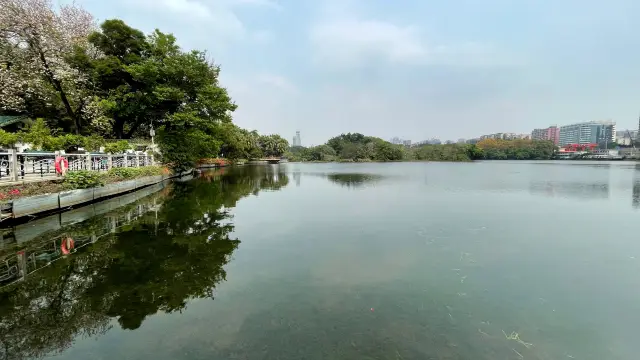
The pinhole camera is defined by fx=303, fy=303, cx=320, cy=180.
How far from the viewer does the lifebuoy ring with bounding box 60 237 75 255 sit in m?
6.09

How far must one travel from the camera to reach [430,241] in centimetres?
673

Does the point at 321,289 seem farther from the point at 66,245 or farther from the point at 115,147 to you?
the point at 115,147

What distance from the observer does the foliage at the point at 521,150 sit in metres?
80.5

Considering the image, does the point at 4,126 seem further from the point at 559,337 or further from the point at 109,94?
the point at 559,337

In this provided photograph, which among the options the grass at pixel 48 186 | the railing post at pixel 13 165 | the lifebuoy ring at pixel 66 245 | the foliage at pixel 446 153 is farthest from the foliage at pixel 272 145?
the lifebuoy ring at pixel 66 245

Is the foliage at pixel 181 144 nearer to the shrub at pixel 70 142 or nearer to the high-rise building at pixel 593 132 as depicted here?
the shrub at pixel 70 142

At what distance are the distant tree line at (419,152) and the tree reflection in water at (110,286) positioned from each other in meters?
68.0

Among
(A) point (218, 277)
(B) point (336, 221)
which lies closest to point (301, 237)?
(B) point (336, 221)

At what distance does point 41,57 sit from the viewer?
54.7 feet

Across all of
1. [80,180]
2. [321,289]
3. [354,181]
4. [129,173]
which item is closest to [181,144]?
[129,173]

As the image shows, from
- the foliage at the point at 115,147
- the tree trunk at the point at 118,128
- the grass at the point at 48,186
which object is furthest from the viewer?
the tree trunk at the point at 118,128

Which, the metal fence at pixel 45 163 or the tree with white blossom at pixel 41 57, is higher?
the tree with white blossom at pixel 41 57

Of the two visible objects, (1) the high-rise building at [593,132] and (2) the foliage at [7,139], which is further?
(1) the high-rise building at [593,132]

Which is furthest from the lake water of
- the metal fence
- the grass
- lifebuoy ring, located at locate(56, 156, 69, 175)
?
lifebuoy ring, located at locate(56, 156, 69, 175)
